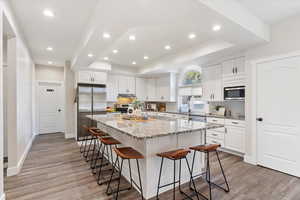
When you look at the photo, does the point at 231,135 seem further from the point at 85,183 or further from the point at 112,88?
the point at 112,88

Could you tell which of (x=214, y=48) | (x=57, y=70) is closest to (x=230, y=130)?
(x=214, y=48)

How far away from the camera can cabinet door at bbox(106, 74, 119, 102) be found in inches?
234

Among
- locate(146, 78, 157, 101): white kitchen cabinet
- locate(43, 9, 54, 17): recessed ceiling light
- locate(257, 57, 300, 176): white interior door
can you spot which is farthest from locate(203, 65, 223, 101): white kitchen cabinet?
locate(43, 9, 54, 17): recessed ceiling light

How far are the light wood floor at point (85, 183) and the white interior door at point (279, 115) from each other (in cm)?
27

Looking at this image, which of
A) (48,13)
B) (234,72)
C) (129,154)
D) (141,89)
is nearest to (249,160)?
(234,72)

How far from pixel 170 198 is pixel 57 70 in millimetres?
6368

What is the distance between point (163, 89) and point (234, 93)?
2.87 m

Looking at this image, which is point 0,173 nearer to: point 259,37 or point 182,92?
point 259,37

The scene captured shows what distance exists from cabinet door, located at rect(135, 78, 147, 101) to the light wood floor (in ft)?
12.2

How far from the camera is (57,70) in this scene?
20.5 ft

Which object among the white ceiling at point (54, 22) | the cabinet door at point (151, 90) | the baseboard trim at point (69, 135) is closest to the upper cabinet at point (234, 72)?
the cabinet door at point (151, 90)

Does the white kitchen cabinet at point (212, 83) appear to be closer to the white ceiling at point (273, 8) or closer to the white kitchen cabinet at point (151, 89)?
the white ceiling at point (273, 8)

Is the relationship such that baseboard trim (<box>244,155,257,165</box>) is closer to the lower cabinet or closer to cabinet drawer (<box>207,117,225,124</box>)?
the lower cabinet

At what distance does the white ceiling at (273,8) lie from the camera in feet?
7.54
